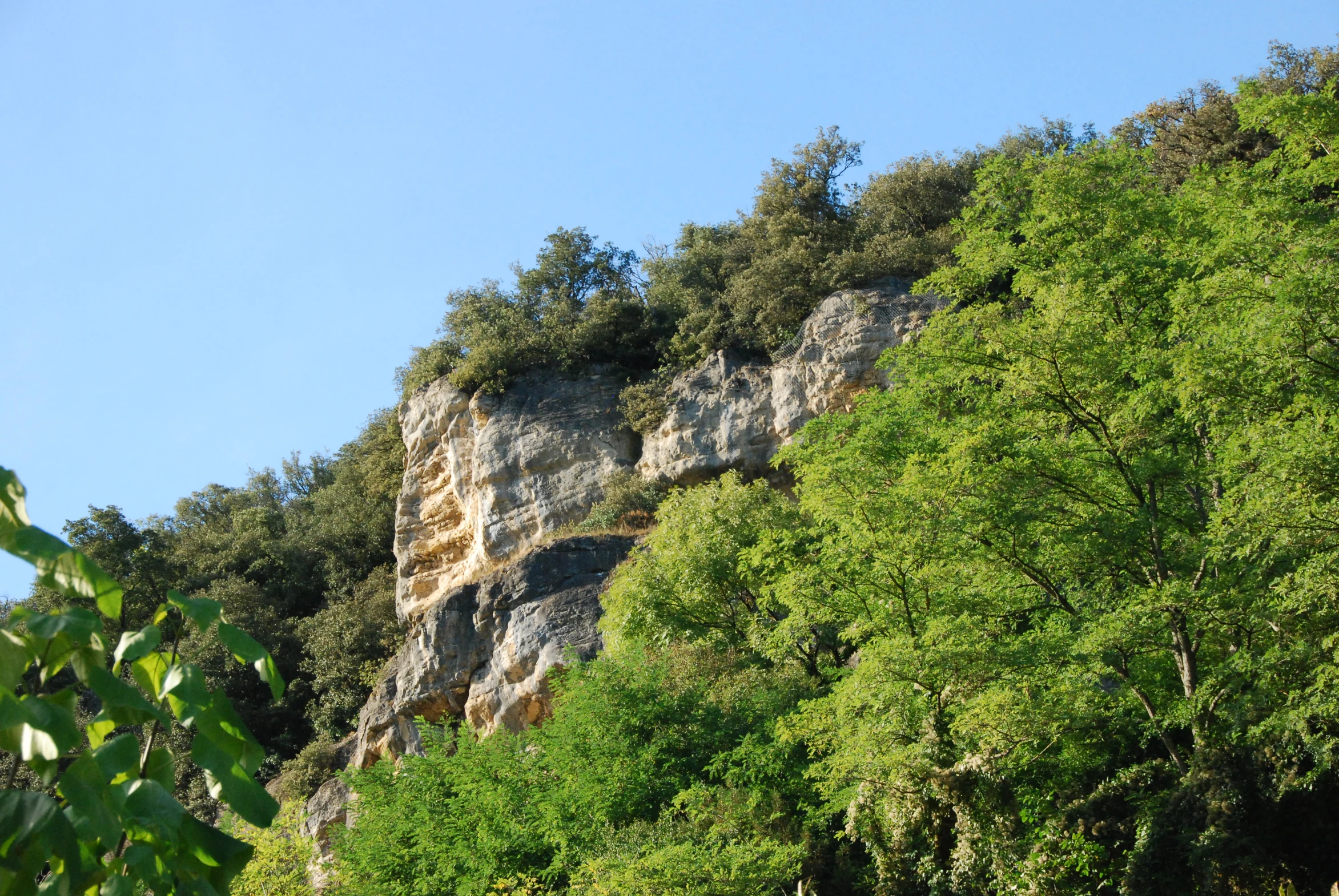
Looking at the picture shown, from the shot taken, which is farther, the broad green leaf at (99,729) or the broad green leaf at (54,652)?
the broad green leaf at (99,729)

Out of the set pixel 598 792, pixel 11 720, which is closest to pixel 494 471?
pixel 598 792

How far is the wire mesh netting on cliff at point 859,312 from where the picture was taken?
106 ft

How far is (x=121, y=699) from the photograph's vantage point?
2.39m

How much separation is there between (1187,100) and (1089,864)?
31.1 metres

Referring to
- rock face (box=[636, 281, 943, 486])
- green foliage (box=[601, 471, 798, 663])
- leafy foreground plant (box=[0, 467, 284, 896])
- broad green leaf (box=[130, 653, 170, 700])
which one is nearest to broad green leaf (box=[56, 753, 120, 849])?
leafy foreground plant (box=[0, 467, 284, 896])

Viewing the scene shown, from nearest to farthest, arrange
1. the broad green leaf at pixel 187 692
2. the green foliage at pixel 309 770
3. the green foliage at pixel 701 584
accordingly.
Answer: the broad green leaf at pixel 187 692 < the green foliage at pixel 701 584 < the green foliage at pixel 309 770

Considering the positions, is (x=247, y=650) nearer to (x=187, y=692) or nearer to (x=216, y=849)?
(x=187, y=692)

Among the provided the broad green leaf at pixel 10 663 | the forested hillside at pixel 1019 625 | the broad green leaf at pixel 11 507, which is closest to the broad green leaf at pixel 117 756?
the broad green leaf at pixel 10 663

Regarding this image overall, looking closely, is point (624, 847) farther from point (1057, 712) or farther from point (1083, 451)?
point (1083, 451)

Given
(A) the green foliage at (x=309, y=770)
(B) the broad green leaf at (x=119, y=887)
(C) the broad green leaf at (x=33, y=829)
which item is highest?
(A) the green foliage at (x=309, y=770)

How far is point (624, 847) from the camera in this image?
619 inches

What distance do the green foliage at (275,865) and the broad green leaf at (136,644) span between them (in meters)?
15.5

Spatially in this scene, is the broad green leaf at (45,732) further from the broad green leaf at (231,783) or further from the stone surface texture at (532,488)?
the stone surface texture at (532,488)

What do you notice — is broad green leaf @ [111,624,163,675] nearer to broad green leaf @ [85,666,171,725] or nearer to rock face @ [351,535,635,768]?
broad green leaf @ [85,666,171,725]
